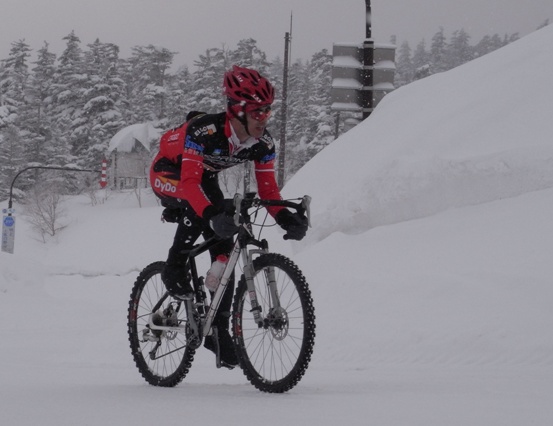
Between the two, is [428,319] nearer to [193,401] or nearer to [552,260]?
[552,260]

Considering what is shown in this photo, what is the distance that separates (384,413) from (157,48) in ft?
237

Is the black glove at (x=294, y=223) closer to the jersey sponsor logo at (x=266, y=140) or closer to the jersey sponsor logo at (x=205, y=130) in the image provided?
the jersey sponsor logo at (x=266, y=140)

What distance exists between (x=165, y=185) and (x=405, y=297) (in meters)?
4.43

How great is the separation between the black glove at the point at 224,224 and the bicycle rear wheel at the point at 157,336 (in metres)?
1.22

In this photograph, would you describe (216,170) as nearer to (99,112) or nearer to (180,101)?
(180,101)

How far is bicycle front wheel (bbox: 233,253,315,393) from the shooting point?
4293 mm

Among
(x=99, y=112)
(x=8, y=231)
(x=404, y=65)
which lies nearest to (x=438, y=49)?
(x=404, y=65)

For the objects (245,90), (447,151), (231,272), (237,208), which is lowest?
(231,272)

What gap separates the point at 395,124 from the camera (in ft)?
50.6

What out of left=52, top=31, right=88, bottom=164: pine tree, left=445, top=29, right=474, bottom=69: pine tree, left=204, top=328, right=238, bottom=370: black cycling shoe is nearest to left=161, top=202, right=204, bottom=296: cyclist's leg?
left=204, top=328, right=238, bottom=370: black cycling shoe

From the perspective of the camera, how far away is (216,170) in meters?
5.22

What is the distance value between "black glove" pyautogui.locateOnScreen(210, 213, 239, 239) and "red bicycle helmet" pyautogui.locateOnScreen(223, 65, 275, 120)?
84 centimetres

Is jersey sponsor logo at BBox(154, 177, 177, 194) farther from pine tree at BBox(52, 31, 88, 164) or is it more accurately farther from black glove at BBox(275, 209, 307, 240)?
pine tree at BBox(52, 31, 88, 164)

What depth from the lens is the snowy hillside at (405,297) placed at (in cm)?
372
